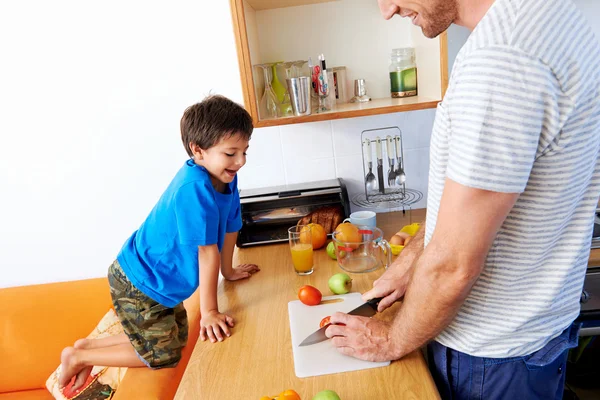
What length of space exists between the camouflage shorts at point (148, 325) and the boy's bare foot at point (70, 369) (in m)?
0.31

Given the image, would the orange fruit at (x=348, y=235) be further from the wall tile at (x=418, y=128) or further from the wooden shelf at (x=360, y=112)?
the wall tile at (x=418, y=128)

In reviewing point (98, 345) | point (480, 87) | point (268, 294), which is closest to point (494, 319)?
point (480, 87)

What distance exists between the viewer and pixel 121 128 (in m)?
1.96

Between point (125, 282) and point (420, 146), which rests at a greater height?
point (420, 146)

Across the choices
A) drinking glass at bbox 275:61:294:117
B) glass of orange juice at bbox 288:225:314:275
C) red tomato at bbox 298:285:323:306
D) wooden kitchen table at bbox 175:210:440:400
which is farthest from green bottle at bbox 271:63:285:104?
red tomato at bbox 298:285:323:306

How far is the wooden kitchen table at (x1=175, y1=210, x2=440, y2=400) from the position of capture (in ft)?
3.03

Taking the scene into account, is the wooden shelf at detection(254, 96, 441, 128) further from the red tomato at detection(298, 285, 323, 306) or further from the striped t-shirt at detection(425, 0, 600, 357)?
the striped t-shirt at detection(425, 0, 600, 357)

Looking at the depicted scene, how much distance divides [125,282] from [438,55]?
1229mm

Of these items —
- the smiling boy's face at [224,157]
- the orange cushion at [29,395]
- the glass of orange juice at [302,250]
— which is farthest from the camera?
the orange cushion at [29,395]

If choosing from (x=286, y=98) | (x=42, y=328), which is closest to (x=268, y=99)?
(x=286, y=98)

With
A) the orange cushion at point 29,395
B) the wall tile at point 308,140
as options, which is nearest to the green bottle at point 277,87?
the wall tile at point 308,140

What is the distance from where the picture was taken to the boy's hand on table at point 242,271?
1483mm

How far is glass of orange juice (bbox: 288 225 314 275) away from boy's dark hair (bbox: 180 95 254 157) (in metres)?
0.32

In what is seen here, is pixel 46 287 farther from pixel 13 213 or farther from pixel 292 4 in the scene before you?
pixel 292 4
